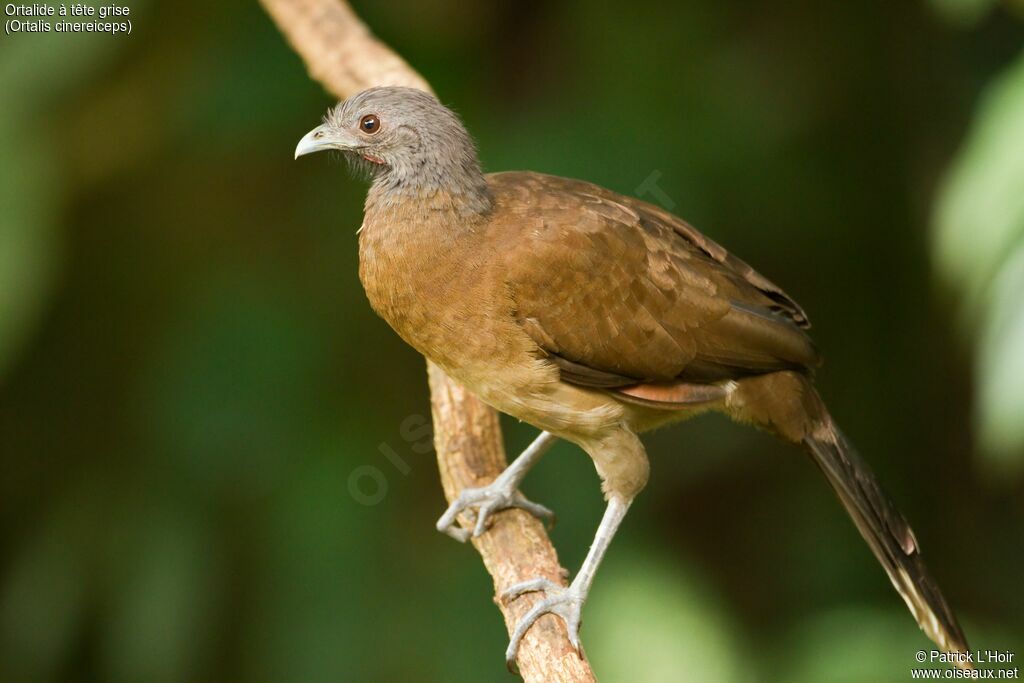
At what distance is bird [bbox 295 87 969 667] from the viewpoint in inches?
117

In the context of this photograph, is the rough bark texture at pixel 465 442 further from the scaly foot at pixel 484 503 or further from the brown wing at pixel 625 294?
the brown wing at pixel 625 294

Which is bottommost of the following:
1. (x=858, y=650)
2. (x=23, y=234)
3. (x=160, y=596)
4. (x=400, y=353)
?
(x=858, y=650)

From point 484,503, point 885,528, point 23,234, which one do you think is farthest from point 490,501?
point 23,234

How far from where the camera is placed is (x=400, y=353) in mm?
4570

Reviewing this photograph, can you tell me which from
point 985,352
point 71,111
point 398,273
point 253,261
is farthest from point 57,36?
point 985,352

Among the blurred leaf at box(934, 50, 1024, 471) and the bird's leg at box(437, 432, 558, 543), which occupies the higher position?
the blurred leaf at box(934, 50, 1024, 471)

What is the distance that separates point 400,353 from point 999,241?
8.69 feet

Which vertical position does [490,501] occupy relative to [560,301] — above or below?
below

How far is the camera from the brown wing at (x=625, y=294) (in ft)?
9.92

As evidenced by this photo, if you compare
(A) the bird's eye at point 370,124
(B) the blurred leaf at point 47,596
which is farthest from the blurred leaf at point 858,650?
(B) the blurred leaf at point 47,596

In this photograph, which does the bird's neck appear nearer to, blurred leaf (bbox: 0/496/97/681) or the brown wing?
the brown wing

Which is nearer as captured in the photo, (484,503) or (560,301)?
(560,301)

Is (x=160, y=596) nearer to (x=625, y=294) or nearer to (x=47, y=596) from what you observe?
(x=47, y=596)

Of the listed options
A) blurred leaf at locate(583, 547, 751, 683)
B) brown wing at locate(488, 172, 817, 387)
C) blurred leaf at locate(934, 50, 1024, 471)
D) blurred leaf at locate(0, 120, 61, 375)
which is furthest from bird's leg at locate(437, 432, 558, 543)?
blurred leaf at locate(0, 120, 61, 375)
